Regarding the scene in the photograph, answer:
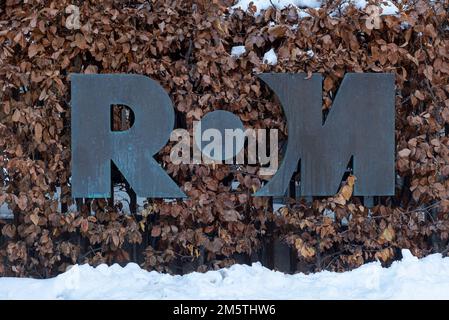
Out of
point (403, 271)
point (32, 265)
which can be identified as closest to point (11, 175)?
point (32, 265)

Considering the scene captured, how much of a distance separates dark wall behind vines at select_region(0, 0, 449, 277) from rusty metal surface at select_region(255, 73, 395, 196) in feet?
0.45

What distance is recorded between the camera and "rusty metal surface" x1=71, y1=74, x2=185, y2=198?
5047 millimetres

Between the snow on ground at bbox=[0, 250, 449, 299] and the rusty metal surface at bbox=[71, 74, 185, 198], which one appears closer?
the snow on ground at bbox=[0, 250, 449, 299]

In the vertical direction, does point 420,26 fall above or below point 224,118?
above

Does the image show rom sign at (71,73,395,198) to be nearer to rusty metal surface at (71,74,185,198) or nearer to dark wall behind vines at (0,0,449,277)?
rusty metal surface at (71,74,185,198)

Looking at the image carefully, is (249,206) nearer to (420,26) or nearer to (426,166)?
(426,166)

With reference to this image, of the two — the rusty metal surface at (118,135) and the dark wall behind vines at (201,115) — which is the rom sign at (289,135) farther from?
the dark wall behind vines at (201,115)

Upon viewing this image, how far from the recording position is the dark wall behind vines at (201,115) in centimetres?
509

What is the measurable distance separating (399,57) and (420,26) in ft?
0.97

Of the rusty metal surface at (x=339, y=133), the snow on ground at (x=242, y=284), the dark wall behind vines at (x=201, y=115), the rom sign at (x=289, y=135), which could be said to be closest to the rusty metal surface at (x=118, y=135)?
the rom sign at (x=289, y=135)

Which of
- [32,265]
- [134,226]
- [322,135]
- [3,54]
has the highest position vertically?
[3,54]

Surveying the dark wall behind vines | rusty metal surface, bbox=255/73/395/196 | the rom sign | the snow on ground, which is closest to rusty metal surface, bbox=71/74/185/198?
the rom sign

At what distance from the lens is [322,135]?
5168 millimetres

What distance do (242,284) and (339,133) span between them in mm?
1472
